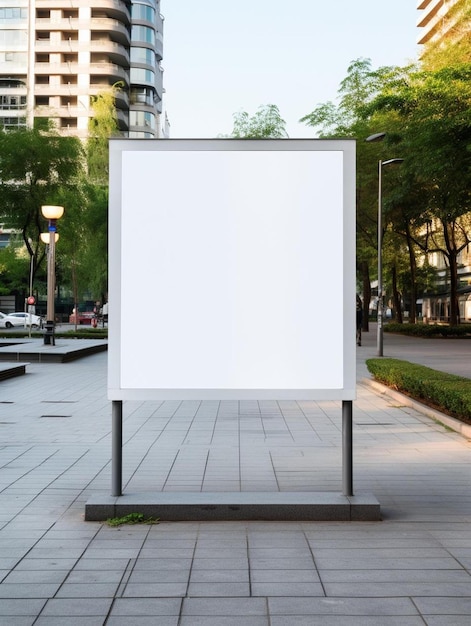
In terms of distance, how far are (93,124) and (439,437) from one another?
5189 cm

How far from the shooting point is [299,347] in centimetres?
650

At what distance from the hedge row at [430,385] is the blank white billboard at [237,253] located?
17.0 ft

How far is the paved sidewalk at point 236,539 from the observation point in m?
4.39

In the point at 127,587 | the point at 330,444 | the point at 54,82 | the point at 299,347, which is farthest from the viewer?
the point at 54,82

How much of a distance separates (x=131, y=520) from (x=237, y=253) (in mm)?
2092

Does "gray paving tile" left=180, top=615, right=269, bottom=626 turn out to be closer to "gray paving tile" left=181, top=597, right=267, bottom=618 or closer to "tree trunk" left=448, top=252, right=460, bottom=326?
"gray paving tile" left=181, top=597, right=267, bottom=618

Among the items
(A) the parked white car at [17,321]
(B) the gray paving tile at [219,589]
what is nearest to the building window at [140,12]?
(A) the parked white car at [17,321]

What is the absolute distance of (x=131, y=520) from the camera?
20.6ft

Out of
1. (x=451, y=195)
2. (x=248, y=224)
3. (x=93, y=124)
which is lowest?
(x=248, y=224)

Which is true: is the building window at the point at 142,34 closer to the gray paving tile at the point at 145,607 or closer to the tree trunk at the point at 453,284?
the tree trunk at the point at 453,284

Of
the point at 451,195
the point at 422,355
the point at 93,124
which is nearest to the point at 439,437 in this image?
the point at 422,355

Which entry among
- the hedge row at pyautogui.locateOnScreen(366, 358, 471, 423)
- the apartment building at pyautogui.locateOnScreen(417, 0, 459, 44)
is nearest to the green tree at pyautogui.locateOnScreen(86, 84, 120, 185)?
the hedge row at pyautogui.locateOnScreen(366, 358, 471, 423)

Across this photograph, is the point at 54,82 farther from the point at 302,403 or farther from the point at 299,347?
the point at 299,347

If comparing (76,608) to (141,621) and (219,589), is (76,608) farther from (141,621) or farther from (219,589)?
(219,589)
